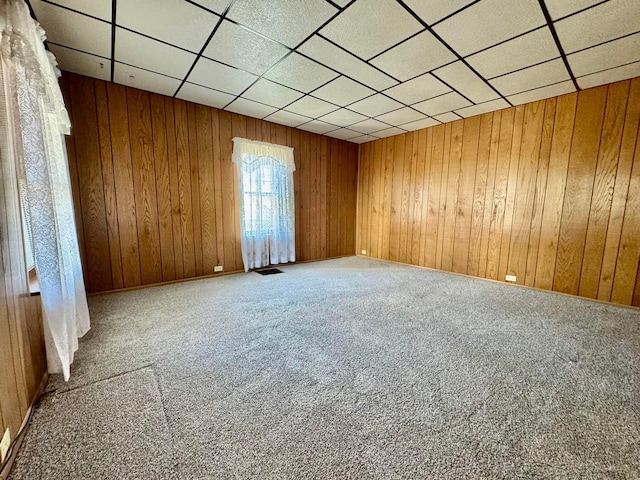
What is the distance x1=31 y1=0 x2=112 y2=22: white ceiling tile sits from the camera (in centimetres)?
176

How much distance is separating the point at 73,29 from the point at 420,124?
4.20 metres

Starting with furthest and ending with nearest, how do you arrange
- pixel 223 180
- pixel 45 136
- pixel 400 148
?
pixel 400 148 < pixel 223 180 < pixel 45 136

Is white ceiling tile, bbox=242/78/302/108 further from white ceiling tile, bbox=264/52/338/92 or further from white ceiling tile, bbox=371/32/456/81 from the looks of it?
white ceiling tile, bbox=371/32/456/81

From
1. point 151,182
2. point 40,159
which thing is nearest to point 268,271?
point 151,182

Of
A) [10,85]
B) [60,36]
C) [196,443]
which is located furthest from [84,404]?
[60,36]

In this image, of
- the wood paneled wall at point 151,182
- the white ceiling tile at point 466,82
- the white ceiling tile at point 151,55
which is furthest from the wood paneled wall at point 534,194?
the white ceiling tile at point 151,55

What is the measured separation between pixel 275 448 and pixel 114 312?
7.51ft

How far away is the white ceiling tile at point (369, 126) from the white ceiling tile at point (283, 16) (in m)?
2.20

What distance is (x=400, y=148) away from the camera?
15.6 feet

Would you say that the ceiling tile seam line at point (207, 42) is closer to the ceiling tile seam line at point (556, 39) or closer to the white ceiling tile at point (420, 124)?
the ceiling tile seam line at point (556, 39)

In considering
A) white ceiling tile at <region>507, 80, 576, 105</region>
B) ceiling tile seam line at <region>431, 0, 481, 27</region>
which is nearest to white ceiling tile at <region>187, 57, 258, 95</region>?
ceiling tile seam line at <region>431, 0, 481, 27</region>

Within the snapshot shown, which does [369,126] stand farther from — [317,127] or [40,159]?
[40,159]

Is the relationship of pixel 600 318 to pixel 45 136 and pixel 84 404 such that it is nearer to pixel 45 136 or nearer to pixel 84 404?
pixel 84 404

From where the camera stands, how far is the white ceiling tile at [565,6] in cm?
169
